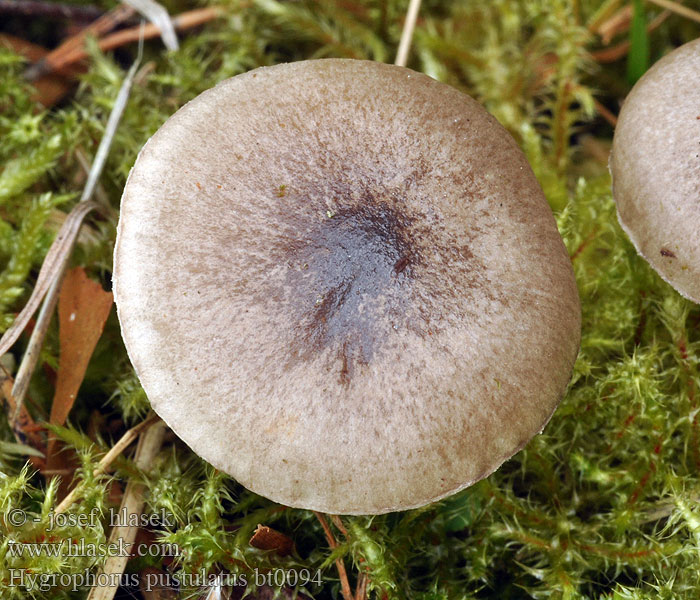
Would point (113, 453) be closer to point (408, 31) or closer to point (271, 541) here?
point (271, 541)

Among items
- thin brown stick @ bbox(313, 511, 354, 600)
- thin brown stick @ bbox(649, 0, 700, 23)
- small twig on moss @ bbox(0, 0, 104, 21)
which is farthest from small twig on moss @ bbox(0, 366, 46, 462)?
thin brown stick @ bbox(649, 0, 700, 23)

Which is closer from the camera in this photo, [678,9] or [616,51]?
[678,9]

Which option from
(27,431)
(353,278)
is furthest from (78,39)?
(353,278)

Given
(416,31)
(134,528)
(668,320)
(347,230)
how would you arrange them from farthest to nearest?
(416,31) → (668,320) → (134,528) → (347,230)

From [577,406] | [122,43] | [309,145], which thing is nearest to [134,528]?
[309,145]

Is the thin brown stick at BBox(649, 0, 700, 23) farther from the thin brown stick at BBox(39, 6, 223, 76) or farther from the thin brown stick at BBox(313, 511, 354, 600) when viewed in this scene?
the thin brown stick at BBox(313, 511, 354, 600)

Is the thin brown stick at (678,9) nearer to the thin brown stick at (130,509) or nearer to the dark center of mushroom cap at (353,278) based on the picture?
the dark center of mushroom cap at (353,278)

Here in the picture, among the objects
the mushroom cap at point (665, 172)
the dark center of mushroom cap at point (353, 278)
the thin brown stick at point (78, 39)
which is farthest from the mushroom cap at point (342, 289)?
the thin brown stick at point (78, 39)

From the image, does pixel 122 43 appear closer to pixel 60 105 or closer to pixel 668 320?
pixel 60 105
